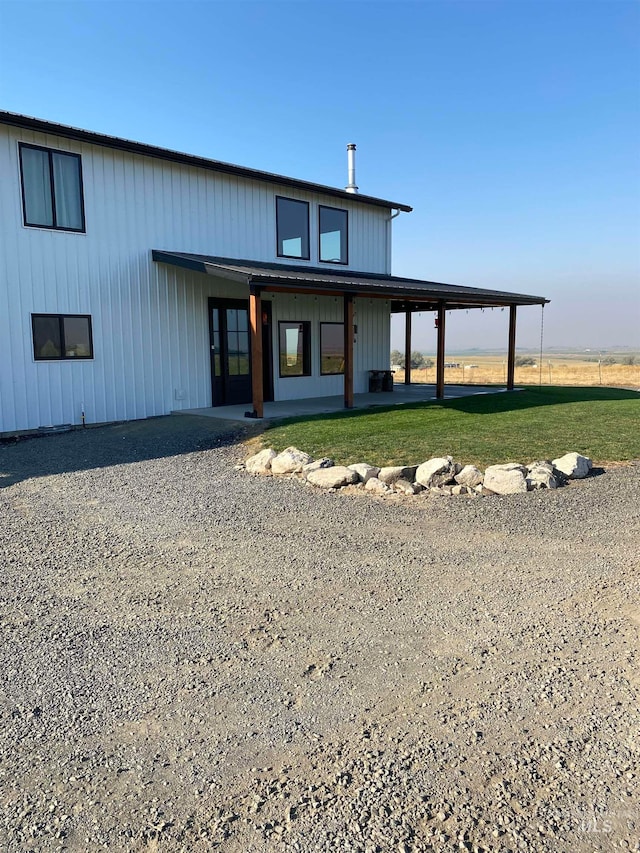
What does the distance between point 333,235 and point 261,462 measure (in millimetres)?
10007

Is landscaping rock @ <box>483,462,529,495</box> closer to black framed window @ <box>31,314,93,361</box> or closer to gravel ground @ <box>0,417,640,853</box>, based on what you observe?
gravel ground @ <box>0,417,640,853</box>

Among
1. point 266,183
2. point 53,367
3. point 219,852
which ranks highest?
point 266,183

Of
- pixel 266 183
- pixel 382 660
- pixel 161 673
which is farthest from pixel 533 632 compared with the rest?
pixel 266 183

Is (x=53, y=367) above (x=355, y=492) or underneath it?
above

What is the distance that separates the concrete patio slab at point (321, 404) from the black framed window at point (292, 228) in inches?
150

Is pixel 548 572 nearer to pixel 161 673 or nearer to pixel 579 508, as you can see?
pixel 579 508

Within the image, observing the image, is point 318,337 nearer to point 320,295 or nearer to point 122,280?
point 320,295

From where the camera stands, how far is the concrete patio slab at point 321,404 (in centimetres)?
1203

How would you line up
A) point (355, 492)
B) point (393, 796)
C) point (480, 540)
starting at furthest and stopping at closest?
point (355, 492) < point (480, 540) < point (393, 796)

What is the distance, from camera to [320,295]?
1441 cm

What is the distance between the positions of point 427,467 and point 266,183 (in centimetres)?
994

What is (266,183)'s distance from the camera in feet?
46.6

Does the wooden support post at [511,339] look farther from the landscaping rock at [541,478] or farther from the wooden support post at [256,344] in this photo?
the landscaping rock at [541,478]

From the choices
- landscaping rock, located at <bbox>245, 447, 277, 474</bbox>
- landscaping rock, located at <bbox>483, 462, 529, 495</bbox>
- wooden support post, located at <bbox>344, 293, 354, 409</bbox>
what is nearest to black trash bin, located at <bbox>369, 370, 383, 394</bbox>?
wooden support post, located at <bbox>344, 293, 354, 409</bbox>
